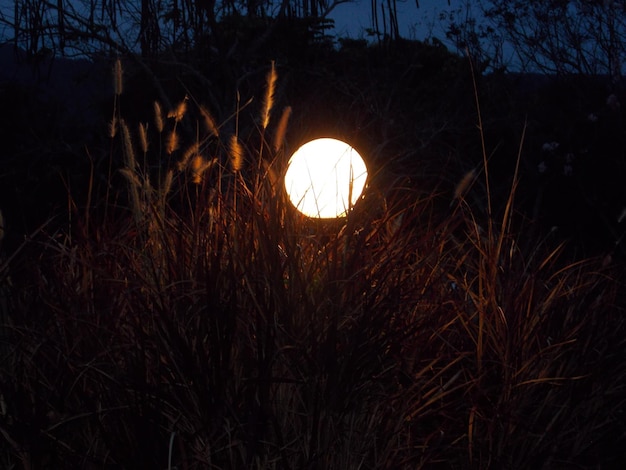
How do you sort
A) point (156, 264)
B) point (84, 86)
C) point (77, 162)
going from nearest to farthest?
point (156, 264) → point (77, 162) → point (84, 86)

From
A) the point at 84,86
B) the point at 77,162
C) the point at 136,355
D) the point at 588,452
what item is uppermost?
the point at 84,86

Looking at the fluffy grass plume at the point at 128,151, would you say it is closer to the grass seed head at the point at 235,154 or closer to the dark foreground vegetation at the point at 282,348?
the dark foreground vegetation at the point at 282,348

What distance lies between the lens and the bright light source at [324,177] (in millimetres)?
A: 2508

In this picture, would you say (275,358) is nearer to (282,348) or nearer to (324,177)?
(282,348)

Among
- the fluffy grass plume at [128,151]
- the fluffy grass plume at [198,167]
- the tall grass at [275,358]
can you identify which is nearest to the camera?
the tall grass at [275,358]

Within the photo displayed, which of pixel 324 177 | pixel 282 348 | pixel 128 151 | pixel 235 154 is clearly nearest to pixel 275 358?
pixel 282 348

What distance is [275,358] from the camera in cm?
195

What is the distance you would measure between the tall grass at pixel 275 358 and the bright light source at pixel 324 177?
9cm

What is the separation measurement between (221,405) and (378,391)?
0.49 meters

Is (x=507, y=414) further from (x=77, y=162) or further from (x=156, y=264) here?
(x=77, y=162)

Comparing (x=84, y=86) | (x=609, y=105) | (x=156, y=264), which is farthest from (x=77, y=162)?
(x=156, y=264)

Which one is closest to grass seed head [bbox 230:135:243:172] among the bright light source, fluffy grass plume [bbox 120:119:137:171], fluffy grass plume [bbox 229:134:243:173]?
fluffy grass plume [bbox 229:134:243:173]

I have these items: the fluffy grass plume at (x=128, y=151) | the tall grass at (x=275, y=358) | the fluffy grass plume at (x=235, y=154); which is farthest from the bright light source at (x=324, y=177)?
the fluffy grass plume at (x=128, y=151)

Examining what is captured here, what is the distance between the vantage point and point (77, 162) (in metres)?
13.3
